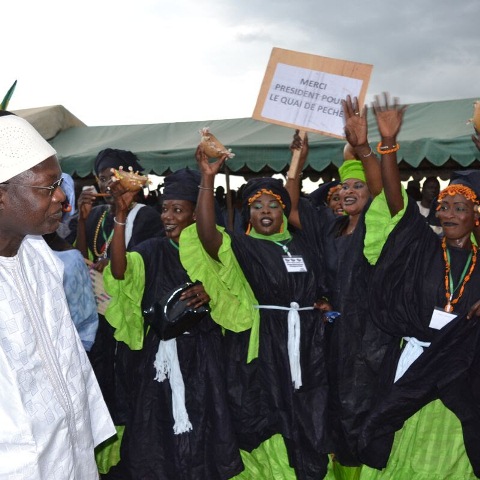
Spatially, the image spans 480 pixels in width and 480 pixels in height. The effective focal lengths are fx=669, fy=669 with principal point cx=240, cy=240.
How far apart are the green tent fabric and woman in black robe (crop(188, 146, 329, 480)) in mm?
4170

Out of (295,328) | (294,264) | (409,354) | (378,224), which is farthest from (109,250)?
(409,354)

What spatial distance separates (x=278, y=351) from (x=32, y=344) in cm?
253

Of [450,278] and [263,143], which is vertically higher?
[263,143]

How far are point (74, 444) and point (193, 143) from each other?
819 cm

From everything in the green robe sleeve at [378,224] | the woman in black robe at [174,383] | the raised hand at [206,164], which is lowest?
the woman in black robe at [174,383]

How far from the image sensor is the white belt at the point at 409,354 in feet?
13.1

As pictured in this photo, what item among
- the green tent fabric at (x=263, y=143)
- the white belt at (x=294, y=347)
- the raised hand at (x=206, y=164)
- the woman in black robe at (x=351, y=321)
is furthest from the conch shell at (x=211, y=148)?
the green tent fabric at (x=263, y=143)

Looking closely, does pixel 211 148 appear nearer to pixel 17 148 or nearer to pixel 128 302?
pixel 128 302

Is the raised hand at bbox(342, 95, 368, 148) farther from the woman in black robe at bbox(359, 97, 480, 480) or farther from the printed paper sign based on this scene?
the printed paper sign

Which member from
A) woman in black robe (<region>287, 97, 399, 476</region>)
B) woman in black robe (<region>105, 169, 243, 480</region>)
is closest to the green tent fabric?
woman in black robe (<region>287, 97, 399, 476</region>)

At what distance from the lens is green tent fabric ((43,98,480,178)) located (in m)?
8.39

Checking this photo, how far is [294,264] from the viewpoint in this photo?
177 inches

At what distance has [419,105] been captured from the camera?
9.90 m

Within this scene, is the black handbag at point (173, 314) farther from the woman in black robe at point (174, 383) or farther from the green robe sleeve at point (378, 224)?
the green robe sleeve at point (378, 224)
